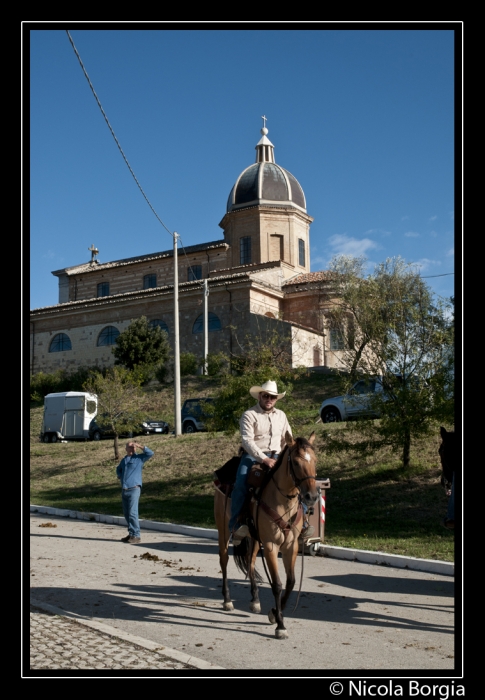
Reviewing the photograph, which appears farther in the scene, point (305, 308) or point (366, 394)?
point (305, 308)

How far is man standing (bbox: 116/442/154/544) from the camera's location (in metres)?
14.4

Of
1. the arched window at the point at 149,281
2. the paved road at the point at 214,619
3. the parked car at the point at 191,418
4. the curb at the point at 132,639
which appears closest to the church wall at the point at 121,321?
the arched window at the point at 149,281

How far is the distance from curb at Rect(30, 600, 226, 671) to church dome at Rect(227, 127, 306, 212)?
2032 inches

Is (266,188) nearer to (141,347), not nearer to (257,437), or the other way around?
(141,347)

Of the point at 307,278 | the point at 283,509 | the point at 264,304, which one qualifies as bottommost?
the point at 283,509

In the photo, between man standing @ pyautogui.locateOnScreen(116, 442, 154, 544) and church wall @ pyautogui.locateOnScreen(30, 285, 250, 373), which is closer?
man standing @ pyautogui.locateOnScreen(116, 442, 154, 544)

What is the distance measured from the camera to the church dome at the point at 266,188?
5772 cm

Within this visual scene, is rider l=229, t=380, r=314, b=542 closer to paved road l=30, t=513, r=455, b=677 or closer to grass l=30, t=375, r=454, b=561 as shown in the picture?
paved road l=30, t=513, r=455, b=677

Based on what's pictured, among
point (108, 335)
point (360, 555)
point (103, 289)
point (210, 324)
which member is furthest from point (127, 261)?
point (360, 555)

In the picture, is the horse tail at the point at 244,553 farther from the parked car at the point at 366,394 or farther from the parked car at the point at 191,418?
the parked car at the point at 191,418

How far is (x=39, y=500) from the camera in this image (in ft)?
74.2

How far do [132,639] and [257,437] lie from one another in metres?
2.68

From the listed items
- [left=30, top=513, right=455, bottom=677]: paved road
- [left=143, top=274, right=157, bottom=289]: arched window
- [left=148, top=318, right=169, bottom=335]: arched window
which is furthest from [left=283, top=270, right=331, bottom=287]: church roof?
[left=30, top=513, right=455, bottom=677]: paved road

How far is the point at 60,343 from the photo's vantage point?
57.0 metres
